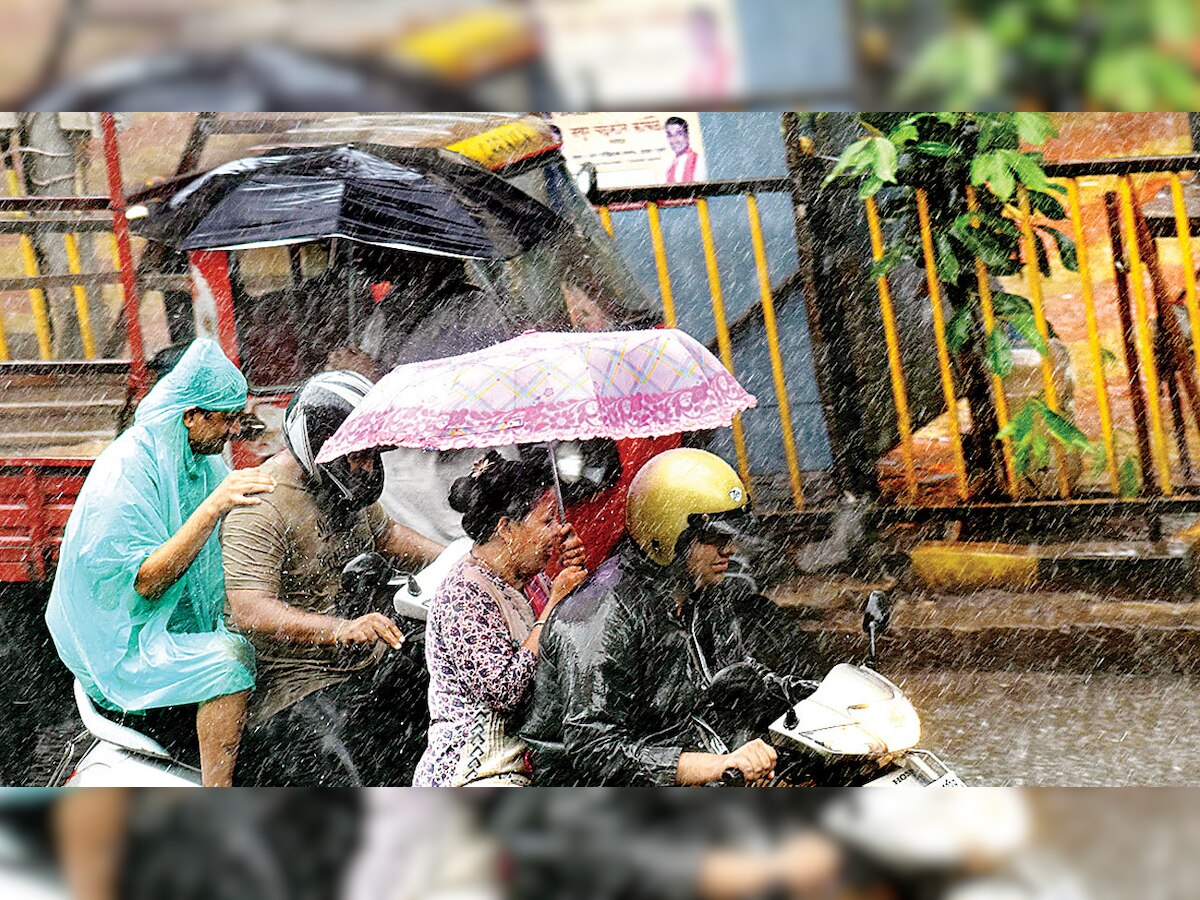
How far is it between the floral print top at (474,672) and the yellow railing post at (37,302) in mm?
1352

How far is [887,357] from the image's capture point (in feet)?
10.4

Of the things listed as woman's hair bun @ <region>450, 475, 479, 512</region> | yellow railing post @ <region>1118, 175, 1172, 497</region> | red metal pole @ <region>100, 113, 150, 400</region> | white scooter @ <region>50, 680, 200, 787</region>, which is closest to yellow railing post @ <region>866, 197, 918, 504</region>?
yellow railing post @ <region>1118, 175, 1172, 497</region>

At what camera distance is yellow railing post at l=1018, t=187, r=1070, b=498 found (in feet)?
10.4

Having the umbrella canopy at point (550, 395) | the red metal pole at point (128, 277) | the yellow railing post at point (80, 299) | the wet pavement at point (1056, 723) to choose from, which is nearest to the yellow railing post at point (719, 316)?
the umbrella canopy at point (550, 395)

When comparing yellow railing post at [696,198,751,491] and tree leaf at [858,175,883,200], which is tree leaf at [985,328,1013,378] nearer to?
tree leaf at [858,175,883,200]

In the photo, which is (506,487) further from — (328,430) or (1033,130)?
(1033,130)

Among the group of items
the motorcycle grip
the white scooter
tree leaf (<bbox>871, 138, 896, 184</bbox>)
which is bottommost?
the motorcycle grip

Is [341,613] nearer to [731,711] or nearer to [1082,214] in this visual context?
[731,711]

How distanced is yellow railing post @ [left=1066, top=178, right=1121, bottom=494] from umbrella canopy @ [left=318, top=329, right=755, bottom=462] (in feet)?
3.39

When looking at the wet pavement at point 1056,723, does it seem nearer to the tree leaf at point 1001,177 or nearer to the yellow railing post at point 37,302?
the tree leaf at point 1001,177

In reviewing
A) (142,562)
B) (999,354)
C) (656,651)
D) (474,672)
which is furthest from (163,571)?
(999,354)

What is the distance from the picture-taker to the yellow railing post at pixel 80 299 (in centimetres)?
311
